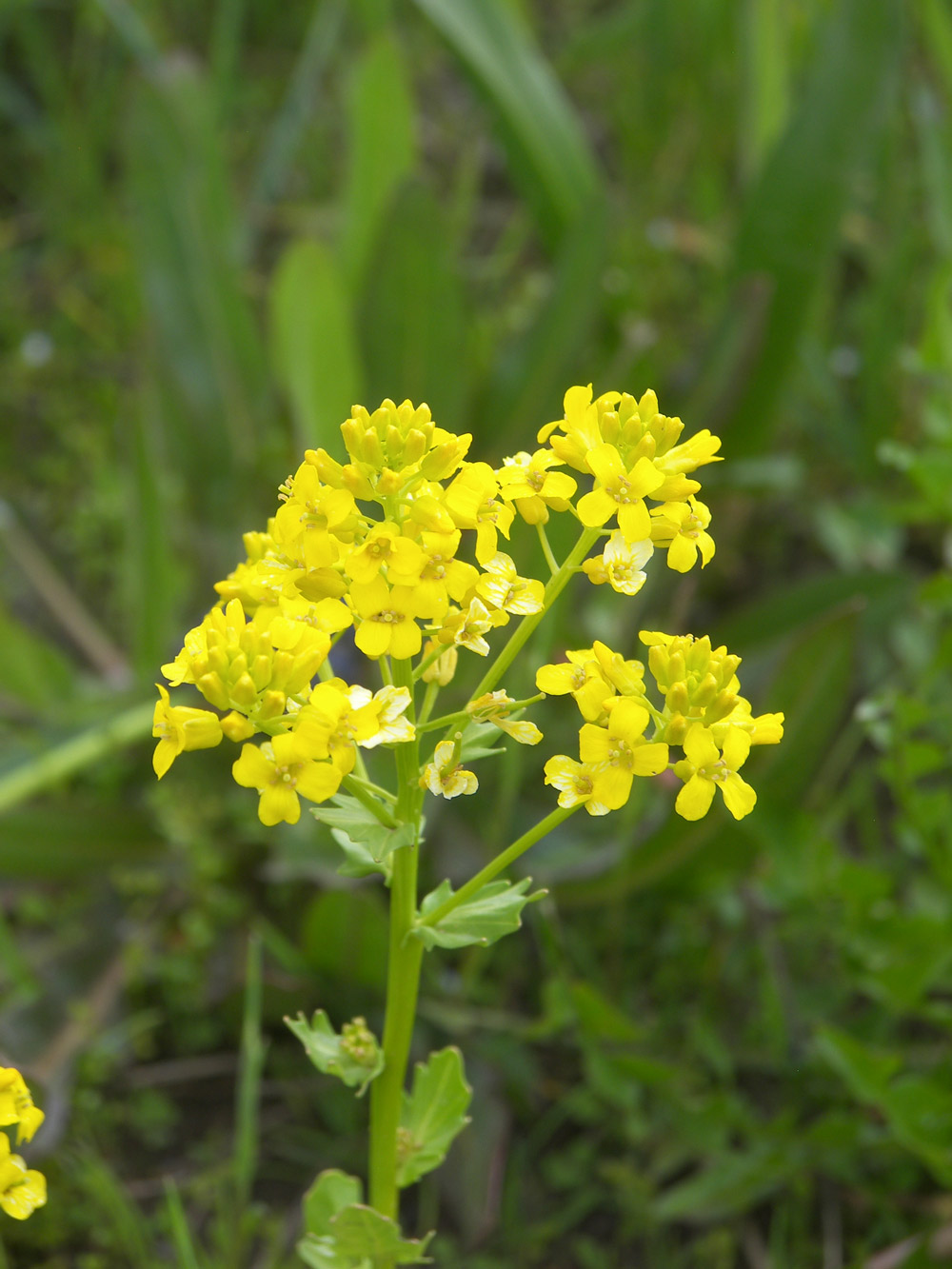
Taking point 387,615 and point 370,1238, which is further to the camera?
point 370,1238

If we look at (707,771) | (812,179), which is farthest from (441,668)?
(812,179)

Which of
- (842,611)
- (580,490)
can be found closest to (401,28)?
(580,490)

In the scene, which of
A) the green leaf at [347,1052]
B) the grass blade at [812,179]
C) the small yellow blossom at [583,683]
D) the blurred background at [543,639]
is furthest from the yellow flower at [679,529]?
the grass blade at [812,179]

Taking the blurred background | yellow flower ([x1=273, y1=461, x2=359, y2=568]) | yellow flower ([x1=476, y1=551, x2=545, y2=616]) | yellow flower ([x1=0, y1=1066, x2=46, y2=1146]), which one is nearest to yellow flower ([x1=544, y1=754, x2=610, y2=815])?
yellow flower ([x1=476, y1=551, x2=545, y2=616])

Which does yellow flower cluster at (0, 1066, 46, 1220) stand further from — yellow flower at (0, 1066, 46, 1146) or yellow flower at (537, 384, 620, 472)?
yellow flower at (537, 384, 620, 472)

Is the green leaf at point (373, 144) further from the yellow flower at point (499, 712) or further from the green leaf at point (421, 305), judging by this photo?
the yellow flower at point (499, 712)

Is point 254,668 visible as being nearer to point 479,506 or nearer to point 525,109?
point 479,506
